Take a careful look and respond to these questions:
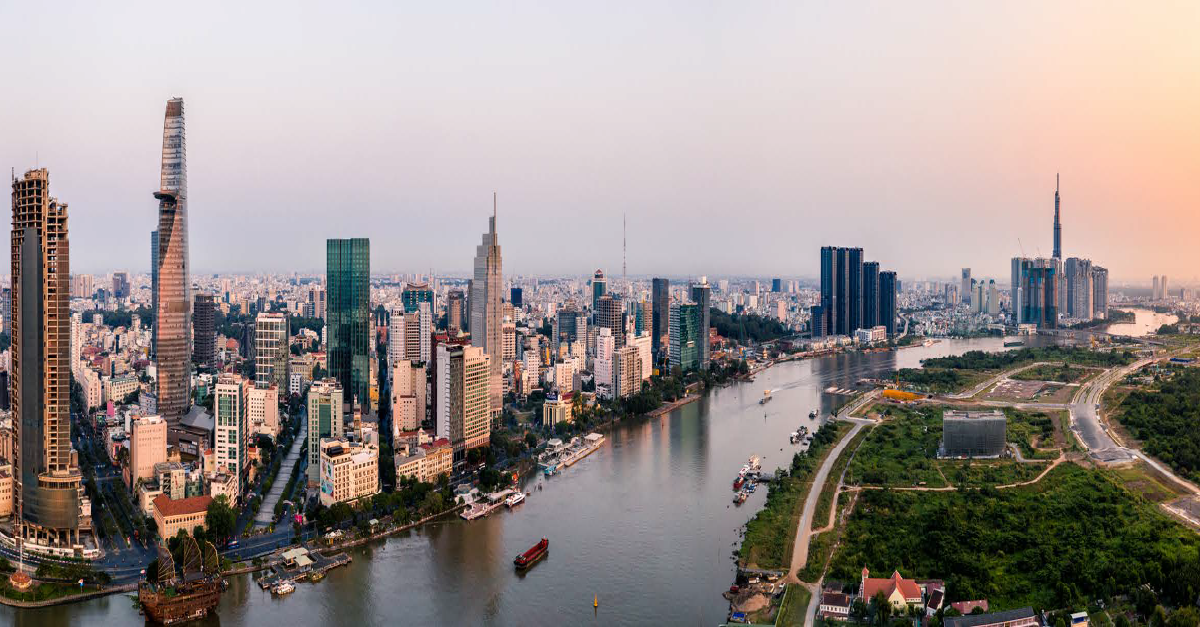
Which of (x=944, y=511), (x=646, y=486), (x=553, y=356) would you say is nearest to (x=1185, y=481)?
(x=944, y=511)

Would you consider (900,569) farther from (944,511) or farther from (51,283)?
(51,283)

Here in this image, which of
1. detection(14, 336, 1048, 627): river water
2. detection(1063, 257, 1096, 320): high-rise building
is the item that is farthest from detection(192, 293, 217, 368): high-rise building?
detection(1063, 257, 1096, 320): high-rise building

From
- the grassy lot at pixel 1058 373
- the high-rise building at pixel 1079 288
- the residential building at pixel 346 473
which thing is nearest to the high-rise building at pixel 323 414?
the residential building at pixel 346 473

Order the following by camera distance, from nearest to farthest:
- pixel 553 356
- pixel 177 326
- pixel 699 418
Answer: pixel 177 326 < pixel 699 418 < pixel 553 356

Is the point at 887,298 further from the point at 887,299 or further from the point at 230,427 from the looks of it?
the point at 230,427

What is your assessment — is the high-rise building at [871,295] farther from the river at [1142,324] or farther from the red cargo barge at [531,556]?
the red cargo barge at [531,556]

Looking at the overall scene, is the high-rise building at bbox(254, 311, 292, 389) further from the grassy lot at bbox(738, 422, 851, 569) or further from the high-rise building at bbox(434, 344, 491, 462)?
the grassy lot at bbox(738, 422, 851, 569)

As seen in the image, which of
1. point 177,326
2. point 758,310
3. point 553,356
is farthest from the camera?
point 758,310
